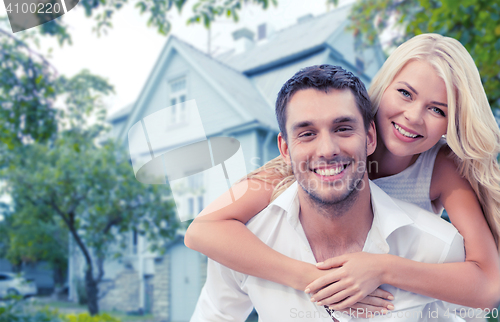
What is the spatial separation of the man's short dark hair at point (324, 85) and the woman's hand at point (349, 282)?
1.36ft

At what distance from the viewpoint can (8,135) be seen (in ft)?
16.5

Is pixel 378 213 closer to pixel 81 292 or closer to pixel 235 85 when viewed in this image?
pixel 235 85

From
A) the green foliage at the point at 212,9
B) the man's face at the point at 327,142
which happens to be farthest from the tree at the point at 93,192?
the man's face at the point at 327,142

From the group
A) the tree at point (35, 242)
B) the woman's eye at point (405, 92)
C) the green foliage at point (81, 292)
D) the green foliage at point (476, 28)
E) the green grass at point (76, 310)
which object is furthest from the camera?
the green foliage at point (81, 292)

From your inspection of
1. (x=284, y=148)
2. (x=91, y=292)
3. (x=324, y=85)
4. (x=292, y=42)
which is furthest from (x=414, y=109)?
(x=91, y=292)

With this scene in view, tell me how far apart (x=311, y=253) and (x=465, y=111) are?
0.67m

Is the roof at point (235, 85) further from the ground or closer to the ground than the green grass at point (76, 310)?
further from the ground

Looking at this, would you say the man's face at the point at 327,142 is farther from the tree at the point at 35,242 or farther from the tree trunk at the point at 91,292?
the tree at the point at 35,242

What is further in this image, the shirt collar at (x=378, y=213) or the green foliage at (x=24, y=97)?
the green foliage at (x=24, y=97)

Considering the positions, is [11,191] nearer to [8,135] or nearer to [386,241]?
[8,135]

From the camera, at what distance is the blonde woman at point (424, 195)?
1.12 metres

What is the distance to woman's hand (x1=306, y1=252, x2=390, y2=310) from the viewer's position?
1079 mm

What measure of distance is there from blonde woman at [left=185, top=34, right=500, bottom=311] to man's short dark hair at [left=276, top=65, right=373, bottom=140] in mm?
121

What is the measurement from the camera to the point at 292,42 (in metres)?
6.73
